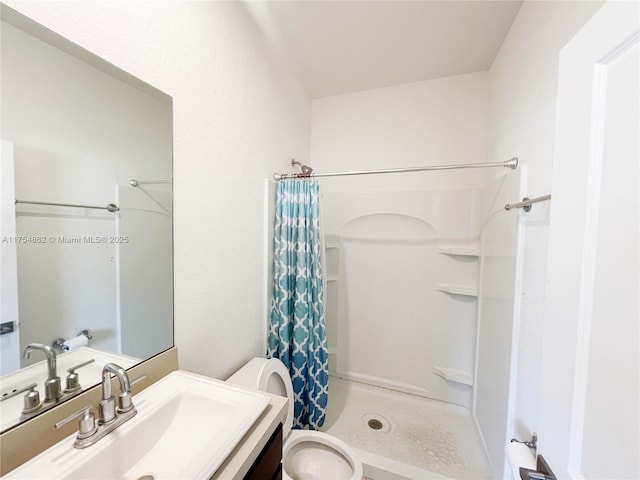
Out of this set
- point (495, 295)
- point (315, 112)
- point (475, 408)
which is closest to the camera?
point (495, 295)

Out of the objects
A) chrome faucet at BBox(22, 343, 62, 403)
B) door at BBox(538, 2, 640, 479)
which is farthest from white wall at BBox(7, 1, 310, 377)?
door at BBox(538, 2, 640, 479)

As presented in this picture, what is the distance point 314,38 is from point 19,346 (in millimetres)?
2014

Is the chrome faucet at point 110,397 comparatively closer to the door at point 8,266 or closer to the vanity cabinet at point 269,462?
the door at point 8,266

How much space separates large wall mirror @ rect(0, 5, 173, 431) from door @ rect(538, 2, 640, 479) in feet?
4.12

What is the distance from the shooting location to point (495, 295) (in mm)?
1563

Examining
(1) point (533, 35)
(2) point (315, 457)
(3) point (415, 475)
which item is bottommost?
(3) point (415, 475)

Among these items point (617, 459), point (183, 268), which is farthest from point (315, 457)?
point (617, 459)

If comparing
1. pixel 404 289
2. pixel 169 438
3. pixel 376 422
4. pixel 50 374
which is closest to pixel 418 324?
pixel 404 289

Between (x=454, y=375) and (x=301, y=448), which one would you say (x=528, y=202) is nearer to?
(x=454, y=375)

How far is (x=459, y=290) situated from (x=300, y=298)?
1.32m

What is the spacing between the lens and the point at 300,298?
1697mm

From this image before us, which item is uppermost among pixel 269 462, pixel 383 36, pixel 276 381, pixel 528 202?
pixel 383 36

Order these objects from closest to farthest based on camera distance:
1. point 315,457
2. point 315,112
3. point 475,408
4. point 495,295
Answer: point 315,457, point 495,295, point 475,408, point 315,112

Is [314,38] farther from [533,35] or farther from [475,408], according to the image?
[475,408]
